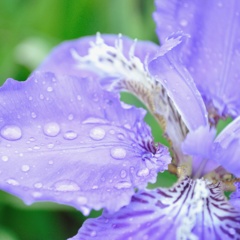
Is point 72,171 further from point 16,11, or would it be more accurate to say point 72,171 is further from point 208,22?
point 16,11

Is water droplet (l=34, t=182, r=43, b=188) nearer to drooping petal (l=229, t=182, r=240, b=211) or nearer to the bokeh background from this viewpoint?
drooping petal (l=229, t=182, r=240, b=211)

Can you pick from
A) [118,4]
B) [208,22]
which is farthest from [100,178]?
[118,4]

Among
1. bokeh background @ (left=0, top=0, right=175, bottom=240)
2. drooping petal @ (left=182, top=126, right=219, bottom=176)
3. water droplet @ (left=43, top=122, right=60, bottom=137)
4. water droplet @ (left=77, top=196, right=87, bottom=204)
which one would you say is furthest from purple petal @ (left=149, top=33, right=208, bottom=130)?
bokeh background @ (left=0, top=0, right=175, bottom=240)

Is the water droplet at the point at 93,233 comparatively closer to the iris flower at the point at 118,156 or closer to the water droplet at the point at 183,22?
the iris flower at the point at 118,156

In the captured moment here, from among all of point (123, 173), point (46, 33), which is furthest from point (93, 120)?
point (46, 33)

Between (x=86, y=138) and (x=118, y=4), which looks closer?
(x=86, y=138)

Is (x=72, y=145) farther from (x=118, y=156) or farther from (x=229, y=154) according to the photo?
(x=229, y=154)

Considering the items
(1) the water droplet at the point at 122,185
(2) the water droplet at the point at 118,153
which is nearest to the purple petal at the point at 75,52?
(2) the water droplet at the point at 118,153
